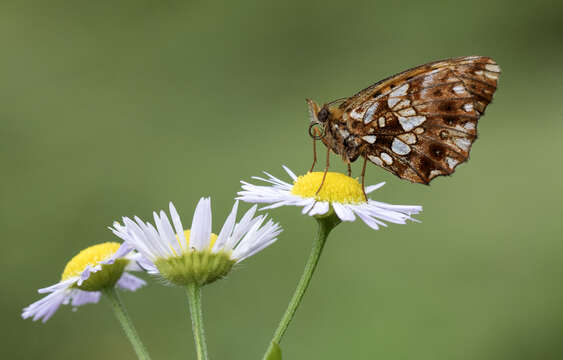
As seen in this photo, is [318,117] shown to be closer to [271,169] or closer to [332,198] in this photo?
[332,198]

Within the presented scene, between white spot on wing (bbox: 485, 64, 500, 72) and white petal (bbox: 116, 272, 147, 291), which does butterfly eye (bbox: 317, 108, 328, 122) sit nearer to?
white spot on wing (bbox: 485, 64, 500, 72)

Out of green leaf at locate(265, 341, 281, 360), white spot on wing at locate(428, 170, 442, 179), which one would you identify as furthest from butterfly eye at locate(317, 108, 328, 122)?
green leaf at locate(265, 341, 281, 360)

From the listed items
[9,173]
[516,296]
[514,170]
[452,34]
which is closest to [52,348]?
[9,173]

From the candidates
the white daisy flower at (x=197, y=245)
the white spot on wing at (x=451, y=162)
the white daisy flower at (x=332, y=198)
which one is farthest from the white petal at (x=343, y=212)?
the white spot on wing at (x=451, y=162)

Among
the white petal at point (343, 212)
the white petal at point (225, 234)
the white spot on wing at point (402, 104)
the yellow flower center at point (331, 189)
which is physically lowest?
the white petal at point (225, 234)

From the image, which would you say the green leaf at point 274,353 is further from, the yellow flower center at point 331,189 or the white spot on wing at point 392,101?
the white spot on wing at point 392,101

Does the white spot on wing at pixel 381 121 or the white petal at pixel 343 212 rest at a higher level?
the white spot on wing at pixel 381 121

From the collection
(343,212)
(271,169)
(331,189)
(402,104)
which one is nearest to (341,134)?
(402,104)
